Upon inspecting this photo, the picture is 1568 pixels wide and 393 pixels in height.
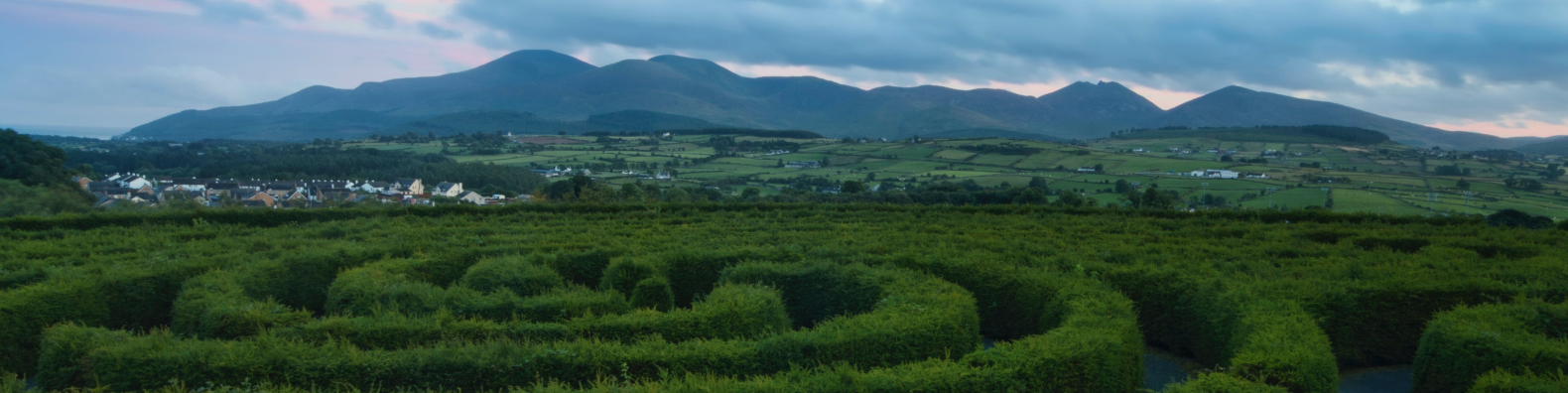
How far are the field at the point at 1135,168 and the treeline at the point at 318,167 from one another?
30.2ft

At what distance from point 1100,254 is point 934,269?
4120mm

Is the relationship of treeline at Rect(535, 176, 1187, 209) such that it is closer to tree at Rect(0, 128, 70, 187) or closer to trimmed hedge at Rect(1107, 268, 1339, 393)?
trimmed hedge at Rect(1107, 268, 1339, 393)

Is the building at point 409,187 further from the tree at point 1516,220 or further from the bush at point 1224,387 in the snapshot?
the tree at point 1516,220

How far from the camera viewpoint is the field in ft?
135

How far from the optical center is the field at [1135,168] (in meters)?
41.0

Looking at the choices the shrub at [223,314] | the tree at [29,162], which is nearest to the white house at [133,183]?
the tree at [29,162]

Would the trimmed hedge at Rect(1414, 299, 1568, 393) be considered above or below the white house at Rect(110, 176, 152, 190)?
above

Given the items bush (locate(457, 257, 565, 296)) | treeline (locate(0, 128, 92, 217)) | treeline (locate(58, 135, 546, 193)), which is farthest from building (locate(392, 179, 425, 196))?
bush (locate(457, 257, 565, 296))

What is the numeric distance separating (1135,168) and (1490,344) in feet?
224

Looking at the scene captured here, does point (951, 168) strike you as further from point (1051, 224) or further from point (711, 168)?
point (1051, 224)

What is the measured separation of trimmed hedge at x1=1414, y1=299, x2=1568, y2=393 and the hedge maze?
0.13ft

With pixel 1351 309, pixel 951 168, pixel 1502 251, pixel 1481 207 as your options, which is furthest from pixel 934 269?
pixel 951 168

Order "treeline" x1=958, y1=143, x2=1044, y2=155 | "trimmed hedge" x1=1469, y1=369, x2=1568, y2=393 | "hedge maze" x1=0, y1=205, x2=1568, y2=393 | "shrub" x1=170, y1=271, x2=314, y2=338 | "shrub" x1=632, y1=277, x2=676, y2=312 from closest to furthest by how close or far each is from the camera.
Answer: "trimmed hedge" x1=1469, y1=369, x2=1568, y2=393, "hedge maze" x1=0, y1=205, x2=1568, y2=393, "shrub" x1=170, y1=271, x2=314, y2=338, "shrub" x1=632, y1=277, x2=676, y2=312, "treeline" x1=958, y1=143, x2=1044, y2=155

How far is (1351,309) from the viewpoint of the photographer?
12.5 metres
